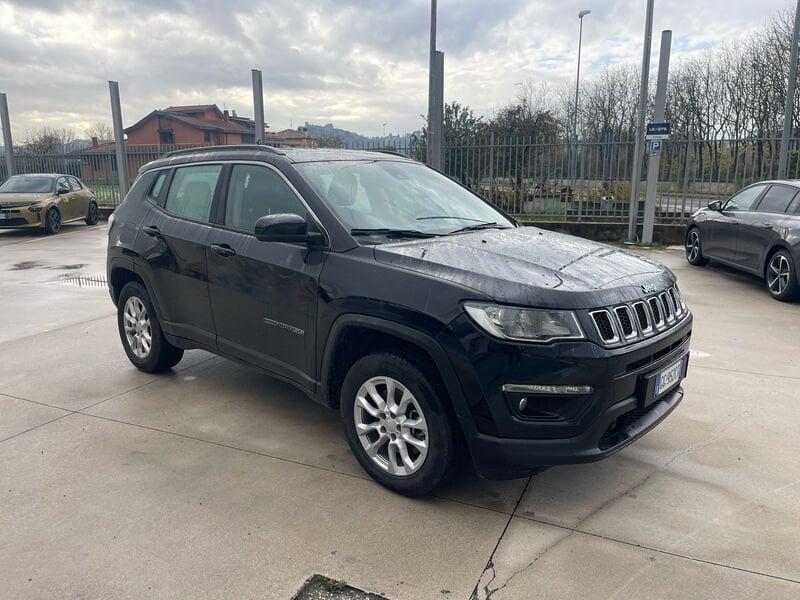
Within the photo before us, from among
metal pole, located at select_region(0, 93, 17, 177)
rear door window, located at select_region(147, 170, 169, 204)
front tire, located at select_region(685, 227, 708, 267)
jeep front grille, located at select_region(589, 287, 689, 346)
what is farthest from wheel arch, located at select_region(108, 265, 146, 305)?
metal pole, located at select_region(0, 93, 17, 177)

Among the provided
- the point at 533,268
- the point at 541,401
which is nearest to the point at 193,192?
the point at 533,268

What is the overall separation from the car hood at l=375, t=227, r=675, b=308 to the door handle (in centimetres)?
120

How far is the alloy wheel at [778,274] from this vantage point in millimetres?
7605

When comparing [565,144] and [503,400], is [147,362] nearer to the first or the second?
[503,400]

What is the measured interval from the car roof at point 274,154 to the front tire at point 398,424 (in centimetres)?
154

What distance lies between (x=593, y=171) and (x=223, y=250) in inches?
465

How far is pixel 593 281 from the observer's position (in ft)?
9.76

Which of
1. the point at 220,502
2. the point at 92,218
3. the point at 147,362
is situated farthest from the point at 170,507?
the point at 92,218

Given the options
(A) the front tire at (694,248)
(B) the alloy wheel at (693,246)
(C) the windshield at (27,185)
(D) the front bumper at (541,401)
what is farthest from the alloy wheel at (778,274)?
(C) the windshield at (27,185)

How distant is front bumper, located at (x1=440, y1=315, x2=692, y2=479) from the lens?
2727 mm

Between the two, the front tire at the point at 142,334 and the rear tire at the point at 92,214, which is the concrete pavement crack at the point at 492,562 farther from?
the rear tire at the point at 92,214

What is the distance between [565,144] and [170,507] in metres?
12.9

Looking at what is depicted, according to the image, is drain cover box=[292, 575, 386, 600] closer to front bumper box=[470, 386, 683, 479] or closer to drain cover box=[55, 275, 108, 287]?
front bumper box=[470, 386, 683, 479]

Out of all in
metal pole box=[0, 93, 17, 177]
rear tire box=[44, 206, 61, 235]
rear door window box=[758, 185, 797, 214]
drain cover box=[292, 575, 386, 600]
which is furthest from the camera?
metal pole box=[0, 93, 17, 177]
